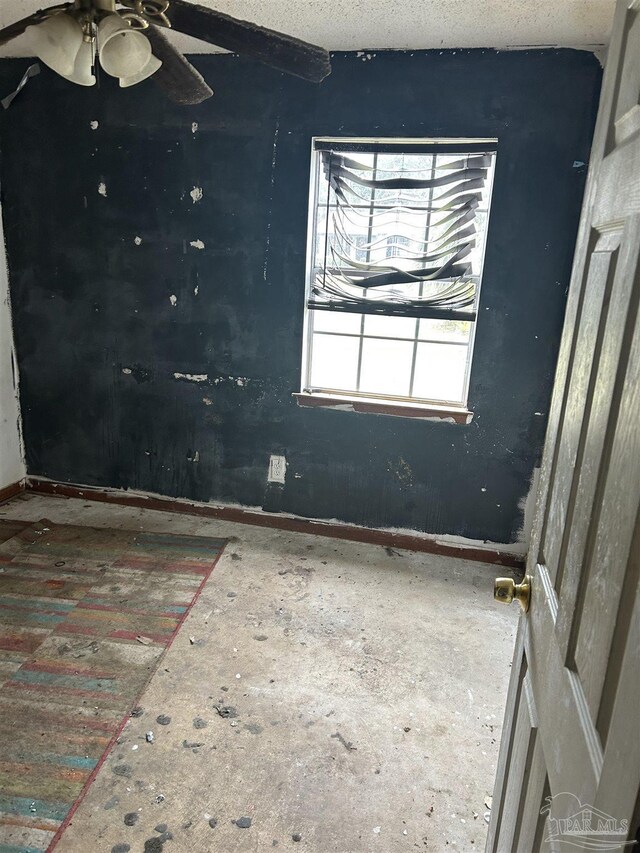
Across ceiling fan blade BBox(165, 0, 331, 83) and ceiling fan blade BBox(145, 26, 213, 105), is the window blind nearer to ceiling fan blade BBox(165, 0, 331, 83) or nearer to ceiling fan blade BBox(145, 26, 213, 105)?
ceiling fan blade BBox(145, 26, 213, 105)

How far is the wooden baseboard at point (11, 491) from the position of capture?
12.1 feet

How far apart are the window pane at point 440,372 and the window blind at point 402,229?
0.20m

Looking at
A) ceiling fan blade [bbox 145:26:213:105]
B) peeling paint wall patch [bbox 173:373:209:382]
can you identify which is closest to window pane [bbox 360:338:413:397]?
peeling paint wall patch [bbox 173:373:209:382]

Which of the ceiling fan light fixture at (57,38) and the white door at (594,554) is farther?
the ceiling fan light fixture at (57,38)

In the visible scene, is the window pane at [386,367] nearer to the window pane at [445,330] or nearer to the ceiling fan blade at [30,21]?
the window pane at [445,330]

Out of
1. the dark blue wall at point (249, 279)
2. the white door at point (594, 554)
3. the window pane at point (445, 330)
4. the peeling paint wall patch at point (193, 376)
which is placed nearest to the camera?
the white door at point (594, 554)

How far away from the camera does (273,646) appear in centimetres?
248

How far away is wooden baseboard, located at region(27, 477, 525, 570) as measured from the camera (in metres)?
3.29

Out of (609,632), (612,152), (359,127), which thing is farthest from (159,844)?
(359,127)

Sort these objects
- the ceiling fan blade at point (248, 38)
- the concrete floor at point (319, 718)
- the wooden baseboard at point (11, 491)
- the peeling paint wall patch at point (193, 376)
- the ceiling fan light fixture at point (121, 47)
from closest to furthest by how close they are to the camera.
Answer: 1. the ceiling fan light fixture at point (121, 47)
2. the ceiling fan blade at point (248, 38)
3. the concrete floor at point (319, 718)
4. the peeling paint wall patch at point (193, 376)
5. the wooden baseboard at point (11, 491)

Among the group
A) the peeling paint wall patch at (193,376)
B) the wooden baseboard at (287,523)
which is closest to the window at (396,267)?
the peeling paint wall patch at (193,376)

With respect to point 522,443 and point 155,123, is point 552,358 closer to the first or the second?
point 522,443

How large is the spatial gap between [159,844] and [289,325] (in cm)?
242

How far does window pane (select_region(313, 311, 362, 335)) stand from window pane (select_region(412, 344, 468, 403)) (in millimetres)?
377
